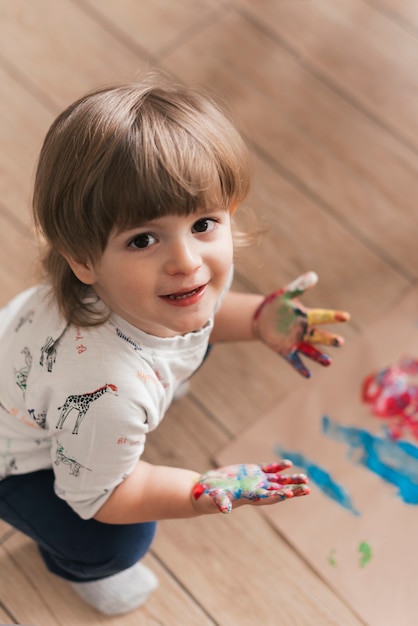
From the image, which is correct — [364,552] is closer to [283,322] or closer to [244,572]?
[244,572]

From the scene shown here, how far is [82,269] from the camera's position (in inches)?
27.9

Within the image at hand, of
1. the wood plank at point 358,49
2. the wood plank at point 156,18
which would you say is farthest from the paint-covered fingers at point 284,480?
the wood plank at point 156,18

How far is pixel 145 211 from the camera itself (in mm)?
633

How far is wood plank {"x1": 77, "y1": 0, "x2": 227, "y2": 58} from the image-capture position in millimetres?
1326

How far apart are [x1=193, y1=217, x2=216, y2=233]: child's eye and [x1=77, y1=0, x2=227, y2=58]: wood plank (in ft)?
2.37

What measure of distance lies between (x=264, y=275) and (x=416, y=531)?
1.34 feet

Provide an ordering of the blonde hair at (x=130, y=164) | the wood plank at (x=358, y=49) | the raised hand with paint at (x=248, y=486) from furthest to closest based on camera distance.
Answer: the wood plank at (x=358, y=49) < the raised hand with paint at (x=248, y=486) < the blonde hair at (x=130, y=164)

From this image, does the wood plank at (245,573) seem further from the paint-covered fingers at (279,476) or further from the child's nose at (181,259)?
the child's nose at (181,259)

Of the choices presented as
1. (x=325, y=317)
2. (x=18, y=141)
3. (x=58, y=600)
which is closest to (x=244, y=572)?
(x=58, y=600)

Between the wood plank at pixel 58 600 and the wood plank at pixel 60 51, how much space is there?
707 mm

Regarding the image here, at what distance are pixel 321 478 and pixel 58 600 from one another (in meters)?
0.35

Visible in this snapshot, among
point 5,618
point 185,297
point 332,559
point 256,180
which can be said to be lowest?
point 5,618

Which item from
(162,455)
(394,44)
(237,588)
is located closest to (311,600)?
(237,588)

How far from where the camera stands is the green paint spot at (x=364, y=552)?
3.08 feet
